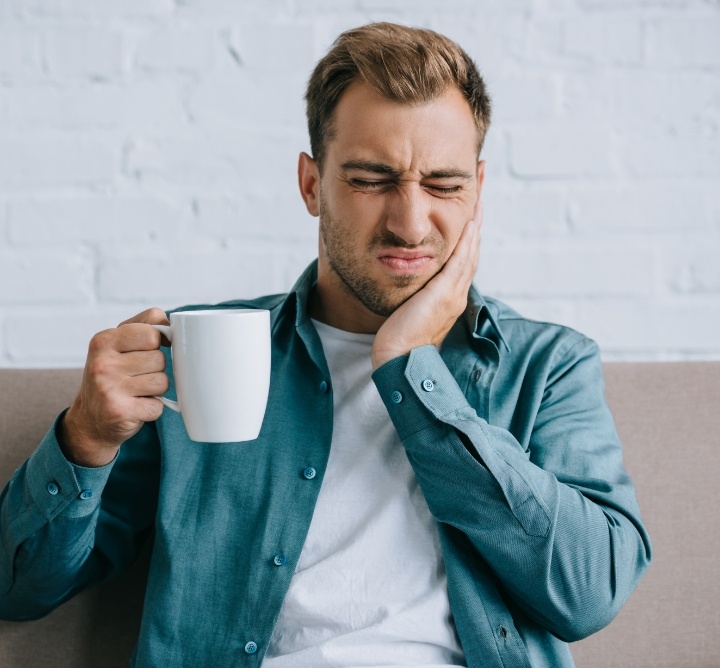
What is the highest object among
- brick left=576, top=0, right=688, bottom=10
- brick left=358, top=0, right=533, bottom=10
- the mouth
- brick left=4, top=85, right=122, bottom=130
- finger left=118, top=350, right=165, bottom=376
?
brick left=576, top=0, right=688, bottom=10

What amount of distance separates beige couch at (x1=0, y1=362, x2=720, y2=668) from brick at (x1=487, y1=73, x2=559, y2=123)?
54 centimetres

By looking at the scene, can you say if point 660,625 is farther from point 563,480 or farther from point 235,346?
point 235,346

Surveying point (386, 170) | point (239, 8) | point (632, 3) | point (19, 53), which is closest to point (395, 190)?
point (386, 170)

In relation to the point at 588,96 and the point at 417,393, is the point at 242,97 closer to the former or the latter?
the point at 588,96

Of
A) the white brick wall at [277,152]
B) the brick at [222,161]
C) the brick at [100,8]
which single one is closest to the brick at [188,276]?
the white brick wall at [277,152]

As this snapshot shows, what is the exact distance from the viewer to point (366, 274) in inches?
53.8

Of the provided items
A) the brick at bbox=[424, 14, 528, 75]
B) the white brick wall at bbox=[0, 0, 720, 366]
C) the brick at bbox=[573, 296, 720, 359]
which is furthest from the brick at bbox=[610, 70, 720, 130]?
the brick at bbox=[573, 296, 720, 359]

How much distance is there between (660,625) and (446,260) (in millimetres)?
656

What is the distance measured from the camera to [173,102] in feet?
5.65

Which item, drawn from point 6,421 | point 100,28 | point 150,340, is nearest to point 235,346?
point 150,340

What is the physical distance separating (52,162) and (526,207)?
91 cm

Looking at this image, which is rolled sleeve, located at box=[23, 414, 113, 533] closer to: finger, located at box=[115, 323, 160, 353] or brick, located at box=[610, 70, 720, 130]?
finger, located at box=[115, 323, 160, 353]

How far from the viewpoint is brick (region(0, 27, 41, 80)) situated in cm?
172

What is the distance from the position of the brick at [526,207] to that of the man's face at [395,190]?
326 mm
